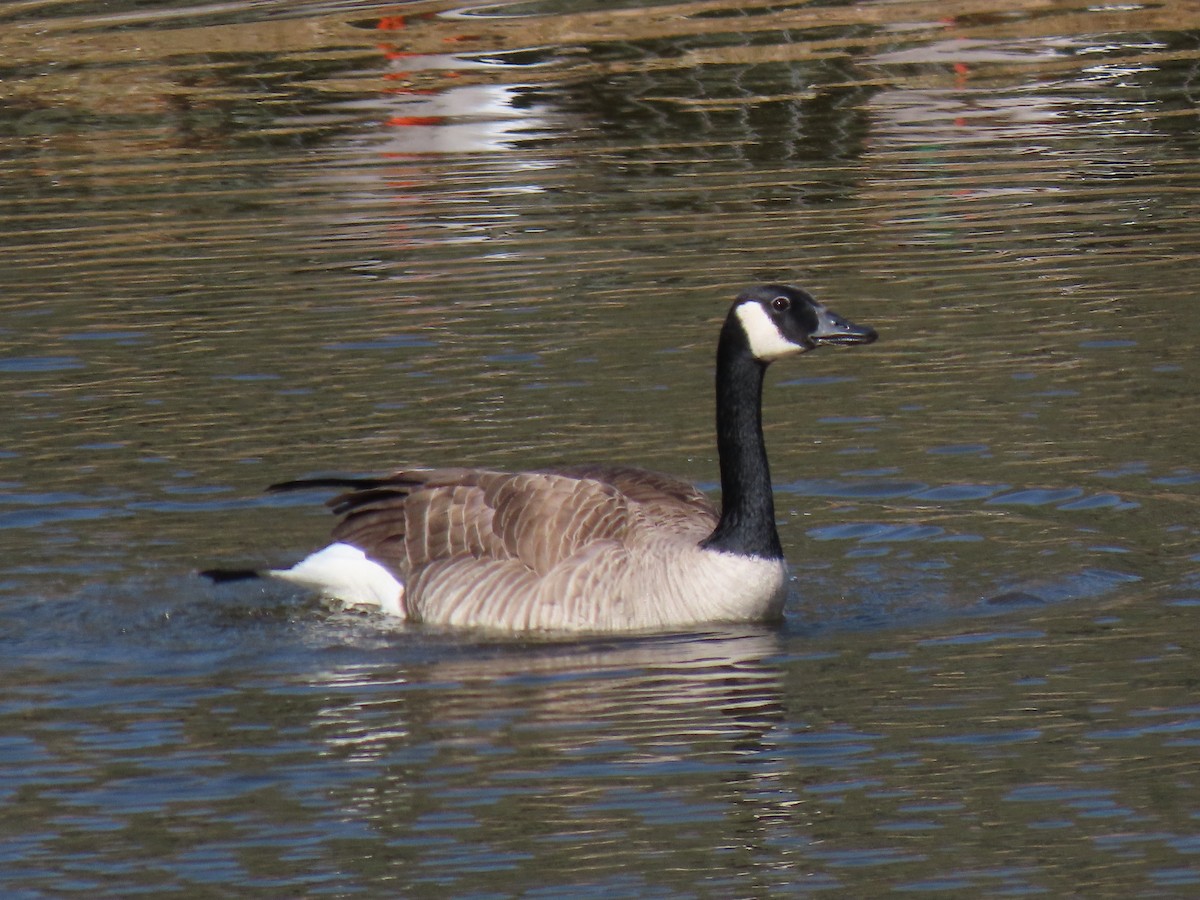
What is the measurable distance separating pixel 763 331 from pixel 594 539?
4.10 ft

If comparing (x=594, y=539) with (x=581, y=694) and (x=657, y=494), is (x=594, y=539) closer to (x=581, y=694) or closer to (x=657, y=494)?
(x=657, y=494)

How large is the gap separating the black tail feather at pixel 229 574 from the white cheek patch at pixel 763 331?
2.52 metres

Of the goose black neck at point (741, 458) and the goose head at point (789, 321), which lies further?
the goose head at point (789, 321)

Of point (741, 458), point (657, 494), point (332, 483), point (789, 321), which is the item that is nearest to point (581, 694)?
point (657, 494)

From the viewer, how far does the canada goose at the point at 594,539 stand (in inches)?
415

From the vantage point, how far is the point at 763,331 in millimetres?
10898

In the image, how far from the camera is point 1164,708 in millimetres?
8922

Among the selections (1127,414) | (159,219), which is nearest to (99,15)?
(159,219)

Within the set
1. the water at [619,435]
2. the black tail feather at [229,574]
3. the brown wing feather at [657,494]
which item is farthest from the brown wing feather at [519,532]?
the black tail feather at [229,574]

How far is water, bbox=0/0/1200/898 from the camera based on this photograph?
8.09 m

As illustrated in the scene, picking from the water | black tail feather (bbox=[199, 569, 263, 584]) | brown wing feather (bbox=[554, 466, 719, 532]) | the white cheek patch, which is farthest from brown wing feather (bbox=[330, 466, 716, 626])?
the white cheek patch

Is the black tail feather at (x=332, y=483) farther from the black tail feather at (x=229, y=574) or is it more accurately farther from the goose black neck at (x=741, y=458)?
the goose black neck at (x=741, y=458)

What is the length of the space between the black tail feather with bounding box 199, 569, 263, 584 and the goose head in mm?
2540

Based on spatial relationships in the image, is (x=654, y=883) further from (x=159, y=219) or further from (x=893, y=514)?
(x=159, y=219)
